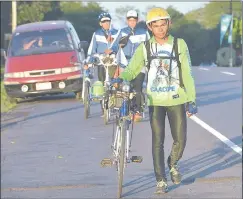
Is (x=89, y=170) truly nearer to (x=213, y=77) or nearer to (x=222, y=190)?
(x=222, y=190)

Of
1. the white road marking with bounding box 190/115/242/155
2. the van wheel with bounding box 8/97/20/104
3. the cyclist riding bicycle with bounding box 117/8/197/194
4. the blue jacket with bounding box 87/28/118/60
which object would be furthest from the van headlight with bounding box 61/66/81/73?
the cyclist riding bicycle with bounding box 117/8/197/194

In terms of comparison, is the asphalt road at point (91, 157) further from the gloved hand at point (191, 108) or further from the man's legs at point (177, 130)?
the gloved hand at point (191, 108)

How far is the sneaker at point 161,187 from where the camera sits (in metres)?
9.11

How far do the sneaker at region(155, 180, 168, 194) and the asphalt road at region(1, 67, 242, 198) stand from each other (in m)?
0.08

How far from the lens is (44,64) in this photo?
21734mm

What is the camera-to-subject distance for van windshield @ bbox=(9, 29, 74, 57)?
2241 cm

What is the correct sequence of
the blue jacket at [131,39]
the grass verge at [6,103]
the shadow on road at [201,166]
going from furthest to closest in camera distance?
the grass verge at [6,103] < the blue jacket at [131,39] < the shadow on road at [201,166]

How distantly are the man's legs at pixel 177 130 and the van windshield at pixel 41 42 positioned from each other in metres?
13.0

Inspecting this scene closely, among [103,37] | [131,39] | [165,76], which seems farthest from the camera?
[103,37]

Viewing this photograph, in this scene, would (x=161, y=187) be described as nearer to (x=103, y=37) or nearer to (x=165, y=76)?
(x=165, y=76)

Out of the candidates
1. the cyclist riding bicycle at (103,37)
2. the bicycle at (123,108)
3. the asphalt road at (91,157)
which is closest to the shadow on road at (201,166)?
the asphalt road at (91,157)

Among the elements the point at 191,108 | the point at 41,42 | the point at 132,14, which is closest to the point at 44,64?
the point at 41,42

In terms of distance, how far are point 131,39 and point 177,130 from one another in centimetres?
663

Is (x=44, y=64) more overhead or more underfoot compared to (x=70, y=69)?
more overhead
